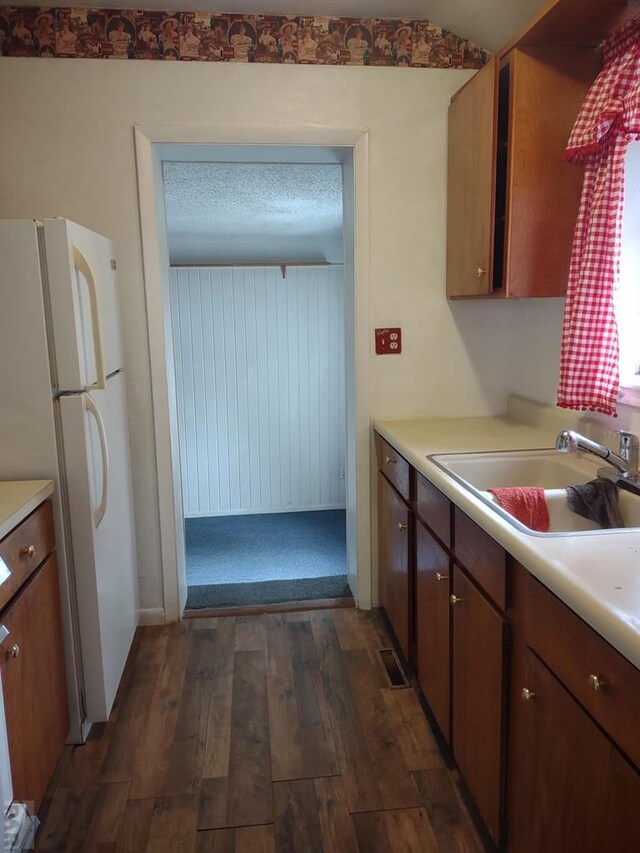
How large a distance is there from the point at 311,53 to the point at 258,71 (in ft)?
0.74

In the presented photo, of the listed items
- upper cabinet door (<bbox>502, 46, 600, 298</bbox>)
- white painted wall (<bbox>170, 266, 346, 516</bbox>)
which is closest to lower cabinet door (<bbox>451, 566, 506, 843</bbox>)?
upper cabinet door (<bbox>502, 46, 600, 298</bbox>)

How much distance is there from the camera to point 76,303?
1828mm

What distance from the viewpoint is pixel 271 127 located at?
2.48m

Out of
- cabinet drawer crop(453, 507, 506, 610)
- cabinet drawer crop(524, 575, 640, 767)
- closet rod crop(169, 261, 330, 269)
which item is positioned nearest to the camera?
cabinet drawer crop(524, 575, 640, 767)

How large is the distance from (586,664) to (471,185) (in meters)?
1.80

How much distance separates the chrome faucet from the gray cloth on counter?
0.05m

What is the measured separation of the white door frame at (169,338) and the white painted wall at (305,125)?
0.03 metres

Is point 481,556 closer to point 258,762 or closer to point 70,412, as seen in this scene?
point 258,762

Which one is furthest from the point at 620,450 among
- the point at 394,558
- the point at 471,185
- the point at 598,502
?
the point at 471,185

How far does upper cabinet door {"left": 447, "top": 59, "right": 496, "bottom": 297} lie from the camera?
6.90 ft

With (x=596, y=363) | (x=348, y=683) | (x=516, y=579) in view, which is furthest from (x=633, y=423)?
(x=348, y=683)

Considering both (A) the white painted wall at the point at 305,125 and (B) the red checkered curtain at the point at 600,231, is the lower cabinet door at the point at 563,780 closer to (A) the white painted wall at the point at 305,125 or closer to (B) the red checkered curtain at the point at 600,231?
(B) the red checkered curtain at the point at 600,231

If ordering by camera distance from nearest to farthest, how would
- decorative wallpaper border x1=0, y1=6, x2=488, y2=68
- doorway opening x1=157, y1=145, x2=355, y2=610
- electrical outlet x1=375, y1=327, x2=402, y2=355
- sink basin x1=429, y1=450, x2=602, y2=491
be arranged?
sink basin x1=429, y1=450, x2=602, y2=491
decorative wallpaper border x1=0, y1=6, x2=488, y2=68
electrical outlet x1=375, y1=327, x2=402, y2=355
doorway opening x1=157, y1=145, x2=355, y2=610

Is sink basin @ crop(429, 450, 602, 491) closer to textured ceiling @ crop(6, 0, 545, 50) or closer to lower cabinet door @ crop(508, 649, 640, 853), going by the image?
lower cabinet door @ crop(508, 649, 640, 853)
